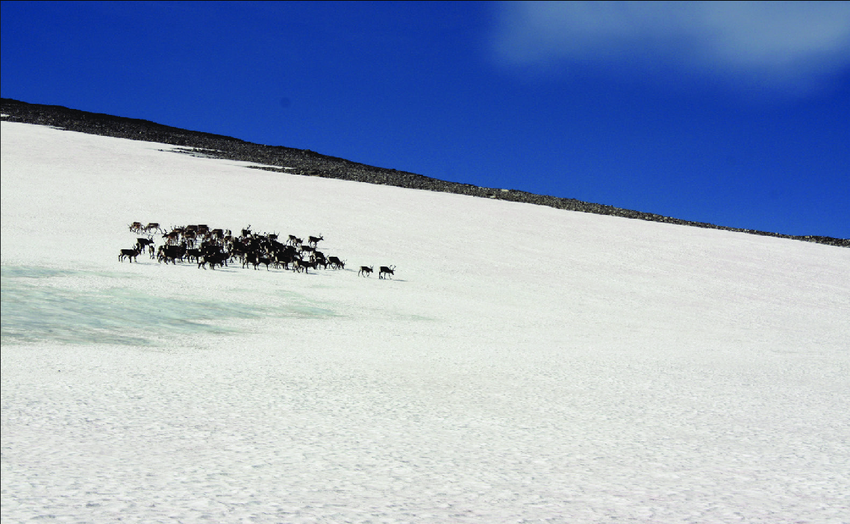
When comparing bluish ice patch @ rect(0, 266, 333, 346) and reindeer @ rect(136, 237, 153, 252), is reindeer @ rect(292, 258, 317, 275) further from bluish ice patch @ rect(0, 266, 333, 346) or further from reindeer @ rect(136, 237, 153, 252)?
bluish ice patch @ rect(0, 266, 333, 346)

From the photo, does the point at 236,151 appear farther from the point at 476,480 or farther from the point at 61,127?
the point at 476,480

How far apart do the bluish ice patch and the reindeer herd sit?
12.0ft

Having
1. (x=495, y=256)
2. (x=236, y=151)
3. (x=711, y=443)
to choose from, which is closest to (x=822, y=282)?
(x=495, y=256)

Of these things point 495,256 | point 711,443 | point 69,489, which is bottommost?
point 69,489

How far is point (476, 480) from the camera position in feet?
16.0

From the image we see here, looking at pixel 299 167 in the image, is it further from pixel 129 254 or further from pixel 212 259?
pixel 129 254

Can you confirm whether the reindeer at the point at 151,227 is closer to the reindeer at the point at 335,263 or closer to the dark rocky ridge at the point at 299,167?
the reindeer at the point at 335,263

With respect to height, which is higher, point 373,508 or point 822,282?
point 822,282

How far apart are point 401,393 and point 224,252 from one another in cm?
1152

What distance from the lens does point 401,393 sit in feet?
23.2

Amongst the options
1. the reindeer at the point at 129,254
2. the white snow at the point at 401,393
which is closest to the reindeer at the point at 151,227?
the white snow at the point at 401,393

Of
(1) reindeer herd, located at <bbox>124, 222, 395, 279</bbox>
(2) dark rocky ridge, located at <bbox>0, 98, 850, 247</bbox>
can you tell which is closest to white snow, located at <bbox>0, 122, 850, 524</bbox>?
(1) reindeer herd, located at <bbox>124, 222, 395, 279</bbox>

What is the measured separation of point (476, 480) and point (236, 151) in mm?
44803

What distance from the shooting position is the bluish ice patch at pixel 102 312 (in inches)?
324
